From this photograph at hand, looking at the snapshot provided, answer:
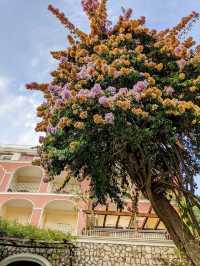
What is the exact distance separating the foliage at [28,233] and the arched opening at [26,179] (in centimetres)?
1006

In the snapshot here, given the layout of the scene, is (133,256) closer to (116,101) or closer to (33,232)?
(33,232)

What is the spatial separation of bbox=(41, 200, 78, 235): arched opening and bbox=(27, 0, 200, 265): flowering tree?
14.5 meters

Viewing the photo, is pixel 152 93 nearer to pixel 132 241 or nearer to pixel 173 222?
pixel 173 222

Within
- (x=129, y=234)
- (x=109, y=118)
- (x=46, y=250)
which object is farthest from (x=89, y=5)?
(x=129, y=234)

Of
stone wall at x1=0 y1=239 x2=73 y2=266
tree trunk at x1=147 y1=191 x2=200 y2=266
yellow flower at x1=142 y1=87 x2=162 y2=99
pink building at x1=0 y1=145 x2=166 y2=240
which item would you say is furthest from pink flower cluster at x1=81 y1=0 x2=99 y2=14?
pink building at x1=0 y1=145 x2=166 y2=240

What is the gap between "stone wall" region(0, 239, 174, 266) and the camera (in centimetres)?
1404

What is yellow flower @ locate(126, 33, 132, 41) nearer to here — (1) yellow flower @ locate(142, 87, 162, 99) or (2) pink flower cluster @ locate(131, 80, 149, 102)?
(2) pink flower cluster @ locate(131, 80, 149, 102)

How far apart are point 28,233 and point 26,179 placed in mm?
13029

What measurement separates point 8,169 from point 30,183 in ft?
7.97

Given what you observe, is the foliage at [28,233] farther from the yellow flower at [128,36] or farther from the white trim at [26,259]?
the yellow flower at [128,36]

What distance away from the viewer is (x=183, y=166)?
8.35 meters

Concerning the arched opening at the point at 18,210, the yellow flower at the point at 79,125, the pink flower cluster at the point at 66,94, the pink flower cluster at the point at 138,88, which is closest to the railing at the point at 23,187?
the arched opening at the point at 18,210

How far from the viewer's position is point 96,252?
14.5m

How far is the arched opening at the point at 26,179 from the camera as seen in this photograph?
2462 centimetres
